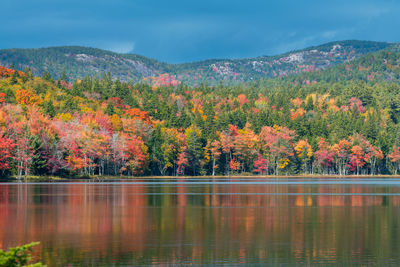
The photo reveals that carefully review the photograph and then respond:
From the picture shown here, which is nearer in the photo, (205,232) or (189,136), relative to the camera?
(205,232)

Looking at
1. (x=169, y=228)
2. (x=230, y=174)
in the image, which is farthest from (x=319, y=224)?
(x=230, y=174)

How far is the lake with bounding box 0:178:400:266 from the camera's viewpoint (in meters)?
26.9

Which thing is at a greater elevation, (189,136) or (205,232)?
(189,136)

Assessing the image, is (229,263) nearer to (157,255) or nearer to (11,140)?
(157,255)

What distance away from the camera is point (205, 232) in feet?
115

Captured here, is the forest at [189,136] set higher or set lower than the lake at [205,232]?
higher

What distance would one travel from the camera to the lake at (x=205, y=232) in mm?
26859

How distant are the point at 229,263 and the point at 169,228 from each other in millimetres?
11969

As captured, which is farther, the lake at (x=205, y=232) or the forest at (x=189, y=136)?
the forest at (x=189, y=136)

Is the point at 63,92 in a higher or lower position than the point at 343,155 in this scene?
higher

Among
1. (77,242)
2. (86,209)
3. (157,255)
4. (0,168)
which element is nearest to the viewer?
(157,255)

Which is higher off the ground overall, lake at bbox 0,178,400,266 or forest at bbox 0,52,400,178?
forest at bbox 0,52,400,178

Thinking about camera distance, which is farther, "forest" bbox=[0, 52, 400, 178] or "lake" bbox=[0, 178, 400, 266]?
"forest" bbox=[0, 52, 400, 178]

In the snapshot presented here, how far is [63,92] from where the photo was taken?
578ft
